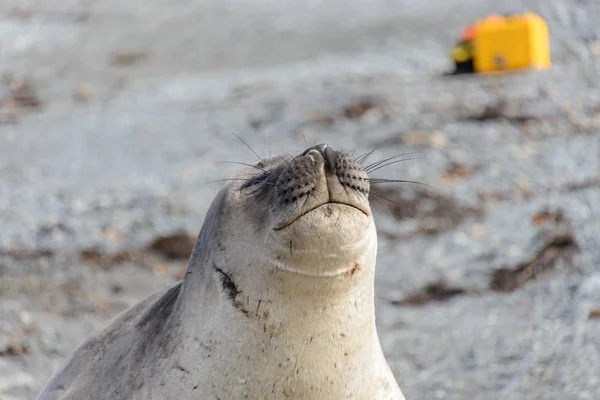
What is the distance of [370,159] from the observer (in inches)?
417

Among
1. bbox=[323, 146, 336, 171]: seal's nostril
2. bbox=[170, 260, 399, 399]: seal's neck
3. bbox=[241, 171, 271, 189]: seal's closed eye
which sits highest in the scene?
bbox=[323, 146, 336, 171]: seal's nostril

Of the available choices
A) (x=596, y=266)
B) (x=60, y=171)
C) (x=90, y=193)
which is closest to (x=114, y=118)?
(x=60, y=171)

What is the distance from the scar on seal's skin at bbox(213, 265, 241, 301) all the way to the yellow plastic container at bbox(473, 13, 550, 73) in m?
10.4

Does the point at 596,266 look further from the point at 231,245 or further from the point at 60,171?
the point at 60,171

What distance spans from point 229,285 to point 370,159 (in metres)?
7.26

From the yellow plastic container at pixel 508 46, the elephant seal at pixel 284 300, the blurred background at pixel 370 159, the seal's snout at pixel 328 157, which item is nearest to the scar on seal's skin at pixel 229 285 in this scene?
the elephant seal at pixel 284 300

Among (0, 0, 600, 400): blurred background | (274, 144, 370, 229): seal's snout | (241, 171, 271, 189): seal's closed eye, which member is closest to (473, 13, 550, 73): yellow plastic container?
(0, 0, 600, 400): blurred background

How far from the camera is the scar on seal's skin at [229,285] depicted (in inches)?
134

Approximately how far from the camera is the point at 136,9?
64.1 feet

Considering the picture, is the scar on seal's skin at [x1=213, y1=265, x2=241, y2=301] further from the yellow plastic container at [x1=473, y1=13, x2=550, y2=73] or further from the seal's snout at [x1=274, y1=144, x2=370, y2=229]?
the yellow plastic container at [x1=473, y1=13, x2=550, y2=73]

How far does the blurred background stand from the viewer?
707 centimetres

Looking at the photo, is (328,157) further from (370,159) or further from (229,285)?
(370,159)

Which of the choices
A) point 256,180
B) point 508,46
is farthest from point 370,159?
point 256,180

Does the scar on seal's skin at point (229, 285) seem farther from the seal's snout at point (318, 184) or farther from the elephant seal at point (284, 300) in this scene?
the seal's snout at point (318, 184)
